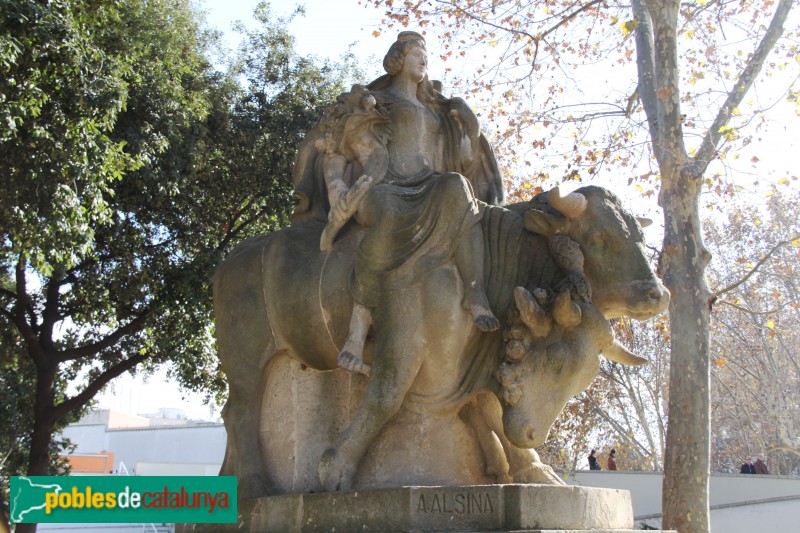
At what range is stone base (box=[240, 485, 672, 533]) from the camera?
4.25 metres

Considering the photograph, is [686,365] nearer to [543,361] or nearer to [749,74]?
[749,74]

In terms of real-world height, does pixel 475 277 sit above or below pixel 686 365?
above

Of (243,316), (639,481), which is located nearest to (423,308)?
(243,316)

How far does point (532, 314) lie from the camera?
473cm

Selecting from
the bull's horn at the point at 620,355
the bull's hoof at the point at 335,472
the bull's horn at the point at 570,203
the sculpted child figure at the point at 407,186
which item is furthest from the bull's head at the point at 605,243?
the bull's hoof at the point at 335,472

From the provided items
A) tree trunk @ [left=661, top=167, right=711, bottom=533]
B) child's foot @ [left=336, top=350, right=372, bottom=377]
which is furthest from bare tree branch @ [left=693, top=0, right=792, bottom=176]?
child's foot @ [left=336, top=350, right=372, bottom=377]

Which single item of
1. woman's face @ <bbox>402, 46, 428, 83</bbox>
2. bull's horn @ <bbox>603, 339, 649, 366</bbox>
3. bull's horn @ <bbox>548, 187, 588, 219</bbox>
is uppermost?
woman's face @ <bbox>402, 46, 428, 83</bbox>

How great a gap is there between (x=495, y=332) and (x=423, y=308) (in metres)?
0.42

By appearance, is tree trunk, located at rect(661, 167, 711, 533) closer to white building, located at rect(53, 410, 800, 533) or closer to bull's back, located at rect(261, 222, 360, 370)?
white building, located at rect(53, 410, 800, 533)

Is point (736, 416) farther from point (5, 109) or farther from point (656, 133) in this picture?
point (5, 109)

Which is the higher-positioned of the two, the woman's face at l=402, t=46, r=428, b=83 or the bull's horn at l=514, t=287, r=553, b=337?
the woman's face at l=402, t=46, r=428, b=83

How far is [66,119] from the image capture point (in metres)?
10.9

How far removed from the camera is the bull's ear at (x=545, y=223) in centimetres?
505

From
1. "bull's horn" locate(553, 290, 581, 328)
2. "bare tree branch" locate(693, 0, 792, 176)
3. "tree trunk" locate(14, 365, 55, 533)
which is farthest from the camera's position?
"tree trunk" locate(14, 365, 55, 533)
